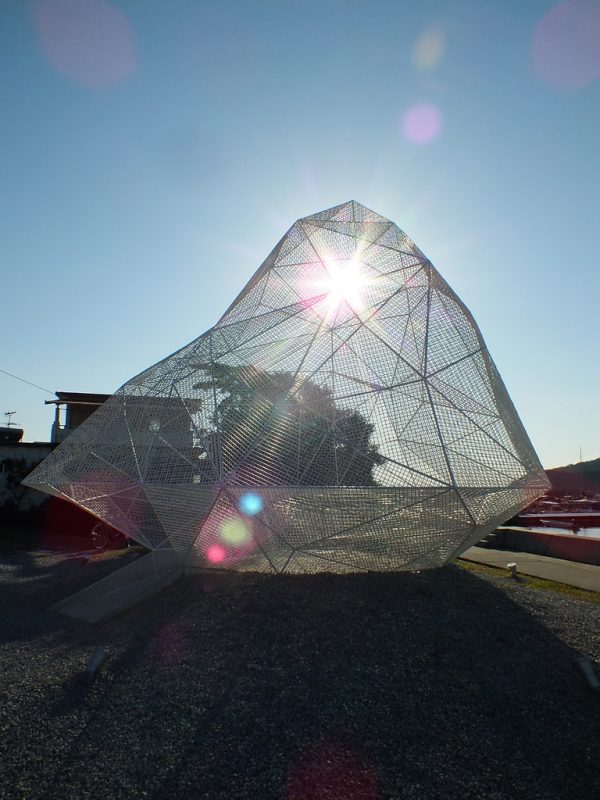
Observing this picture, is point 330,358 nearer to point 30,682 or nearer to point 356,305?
point 356,305

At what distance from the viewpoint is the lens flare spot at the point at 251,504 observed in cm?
1032

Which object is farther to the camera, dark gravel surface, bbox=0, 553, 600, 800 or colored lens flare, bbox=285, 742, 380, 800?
dark gravel surface, bbox=0, 553, 600, 800

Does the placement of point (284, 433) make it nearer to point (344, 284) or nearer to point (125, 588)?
point (344, 284)

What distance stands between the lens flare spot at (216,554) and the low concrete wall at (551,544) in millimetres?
10690

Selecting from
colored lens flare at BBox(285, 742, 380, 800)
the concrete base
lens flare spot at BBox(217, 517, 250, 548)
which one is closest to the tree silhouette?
lens flare spot at BBox(217, 517, 250, 548)

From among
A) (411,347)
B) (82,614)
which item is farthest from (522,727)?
(82,614)

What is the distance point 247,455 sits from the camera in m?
10.8

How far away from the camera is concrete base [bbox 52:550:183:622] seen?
11750 millimetres

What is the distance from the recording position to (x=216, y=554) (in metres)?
12.1

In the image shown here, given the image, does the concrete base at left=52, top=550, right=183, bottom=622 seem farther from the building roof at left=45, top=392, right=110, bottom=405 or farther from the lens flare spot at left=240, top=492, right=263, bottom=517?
the building roof at left=45, top=392, right=110, bottom=405

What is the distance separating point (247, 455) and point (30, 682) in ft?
15.0

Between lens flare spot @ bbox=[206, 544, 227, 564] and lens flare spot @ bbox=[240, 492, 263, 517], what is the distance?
1.62m

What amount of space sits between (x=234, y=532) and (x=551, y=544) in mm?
11933

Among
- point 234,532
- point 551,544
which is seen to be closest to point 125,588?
point 234,532
